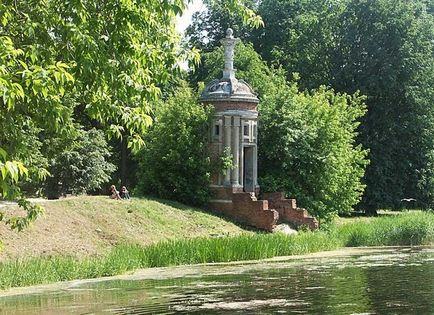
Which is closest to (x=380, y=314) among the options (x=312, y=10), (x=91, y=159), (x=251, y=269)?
(x=251, y=269)

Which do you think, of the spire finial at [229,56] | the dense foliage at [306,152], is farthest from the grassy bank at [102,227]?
the spire finial at [229,56]

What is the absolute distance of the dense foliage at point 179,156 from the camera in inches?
1433

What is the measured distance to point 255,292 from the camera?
18.2 metres

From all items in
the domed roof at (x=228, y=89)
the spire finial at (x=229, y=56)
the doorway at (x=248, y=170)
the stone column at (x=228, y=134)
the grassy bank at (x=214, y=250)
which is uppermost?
the spire finial at (x=229, y=56)

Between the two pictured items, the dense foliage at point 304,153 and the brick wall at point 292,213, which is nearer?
the brick wall at point 292,213

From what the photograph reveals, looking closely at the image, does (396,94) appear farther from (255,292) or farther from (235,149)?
(255,292)

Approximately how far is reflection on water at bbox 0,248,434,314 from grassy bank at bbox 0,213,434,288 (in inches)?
41.6

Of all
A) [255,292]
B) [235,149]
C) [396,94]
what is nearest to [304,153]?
[235,149]

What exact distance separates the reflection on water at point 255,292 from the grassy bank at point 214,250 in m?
1.06

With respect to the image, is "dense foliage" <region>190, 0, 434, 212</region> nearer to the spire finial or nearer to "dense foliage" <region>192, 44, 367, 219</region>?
"dense foliage" <region>192, 44, 367, 219</region>

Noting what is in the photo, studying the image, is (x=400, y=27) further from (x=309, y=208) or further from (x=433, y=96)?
(x=309, y=208)

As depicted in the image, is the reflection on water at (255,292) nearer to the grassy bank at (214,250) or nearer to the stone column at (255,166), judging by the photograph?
the grassy bank at (214,250)

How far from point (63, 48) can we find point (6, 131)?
130cm

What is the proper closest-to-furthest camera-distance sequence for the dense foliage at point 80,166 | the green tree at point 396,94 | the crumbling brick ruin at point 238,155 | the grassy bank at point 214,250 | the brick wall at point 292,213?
the grassy bank at point 214,250 < the crumbling brick ruin at point 238,155 < the brick wall at point 292,213 < the dense foliage at point 80,166 < the green tree at point 396,94
